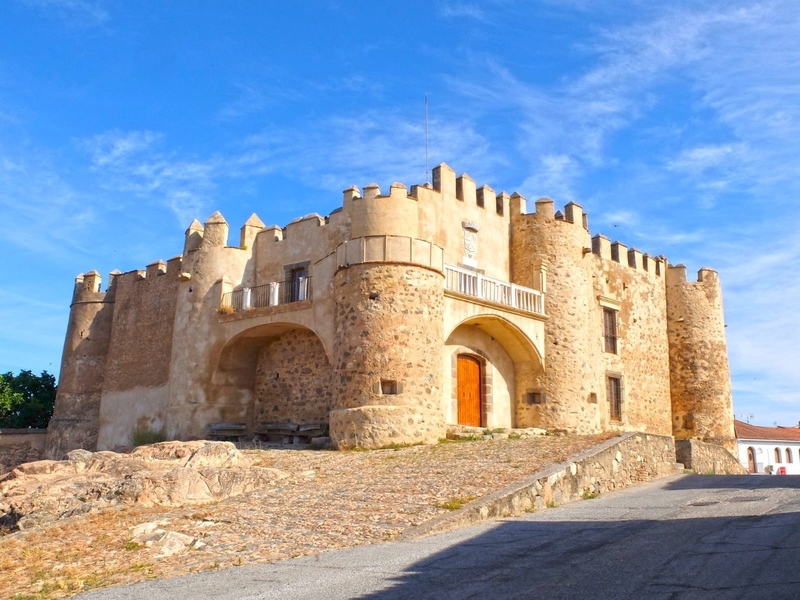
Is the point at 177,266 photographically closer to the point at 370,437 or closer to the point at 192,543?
Answer: the point at 370,437

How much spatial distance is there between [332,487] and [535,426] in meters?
10.9

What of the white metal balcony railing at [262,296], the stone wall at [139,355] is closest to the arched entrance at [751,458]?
the white metal balcony railing at [262,296]

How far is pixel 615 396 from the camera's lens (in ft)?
87.4

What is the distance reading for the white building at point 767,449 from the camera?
42.2 m

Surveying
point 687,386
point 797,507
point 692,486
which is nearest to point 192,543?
point 797,507

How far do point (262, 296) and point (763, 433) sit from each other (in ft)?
110

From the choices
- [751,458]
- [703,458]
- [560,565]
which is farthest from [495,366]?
[751,458]

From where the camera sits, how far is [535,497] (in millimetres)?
11539

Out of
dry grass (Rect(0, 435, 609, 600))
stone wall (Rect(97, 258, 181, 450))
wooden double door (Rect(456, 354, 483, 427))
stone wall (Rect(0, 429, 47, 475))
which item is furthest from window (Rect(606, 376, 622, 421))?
stone wall (Rect(0, 429, 47, 475))

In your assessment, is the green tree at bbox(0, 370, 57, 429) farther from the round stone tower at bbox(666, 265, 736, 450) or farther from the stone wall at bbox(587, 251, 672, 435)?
the round stone tower at bbox(666, 265, 736, 450)

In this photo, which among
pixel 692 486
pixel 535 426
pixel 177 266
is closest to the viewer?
pixel 692 486

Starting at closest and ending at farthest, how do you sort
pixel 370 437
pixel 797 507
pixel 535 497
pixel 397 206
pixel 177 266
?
pixel 797 507, pixel 535 497, pixel 370 437, pixel 397 206, pixel 177 266

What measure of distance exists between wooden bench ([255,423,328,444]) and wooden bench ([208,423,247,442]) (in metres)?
0.49

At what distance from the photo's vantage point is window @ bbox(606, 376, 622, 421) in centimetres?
2636
